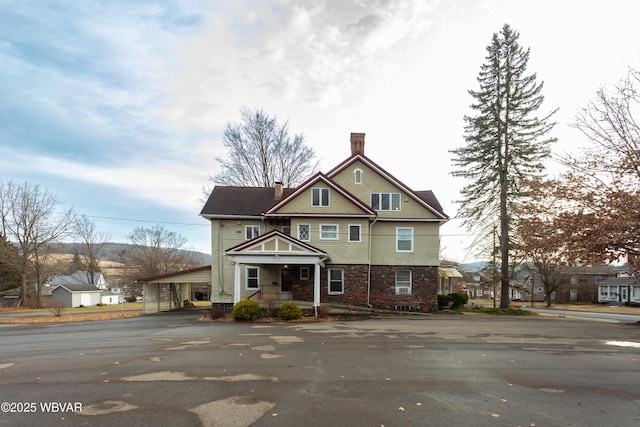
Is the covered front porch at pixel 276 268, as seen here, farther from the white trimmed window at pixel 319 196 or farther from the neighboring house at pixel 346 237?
the white trimmed window at pixel 319 196

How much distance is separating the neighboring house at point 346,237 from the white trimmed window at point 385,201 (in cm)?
7

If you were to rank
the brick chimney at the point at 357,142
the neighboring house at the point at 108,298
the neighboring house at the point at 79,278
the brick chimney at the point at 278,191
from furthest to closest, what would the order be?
the neighboring house at the point at 108,298
the neighboring house at the point at 79,278
the brick chimney at the point at 278,191
the brick chimney at the point at 357,142

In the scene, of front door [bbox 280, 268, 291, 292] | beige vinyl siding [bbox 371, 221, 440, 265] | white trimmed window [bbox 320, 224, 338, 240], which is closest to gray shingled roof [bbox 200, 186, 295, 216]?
front door [bbox 280, 268, 291, 292]

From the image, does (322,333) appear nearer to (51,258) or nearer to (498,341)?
(498,341)

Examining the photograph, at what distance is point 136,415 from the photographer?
548 centimetres

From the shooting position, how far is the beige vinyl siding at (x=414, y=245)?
24188mm

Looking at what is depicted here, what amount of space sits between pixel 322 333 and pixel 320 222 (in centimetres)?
1039

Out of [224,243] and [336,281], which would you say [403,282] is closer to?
[336,281]

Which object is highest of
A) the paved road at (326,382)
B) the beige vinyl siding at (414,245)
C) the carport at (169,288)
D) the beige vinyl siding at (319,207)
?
the beige vinyl siding at (319,207)

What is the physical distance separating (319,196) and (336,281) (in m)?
5.58

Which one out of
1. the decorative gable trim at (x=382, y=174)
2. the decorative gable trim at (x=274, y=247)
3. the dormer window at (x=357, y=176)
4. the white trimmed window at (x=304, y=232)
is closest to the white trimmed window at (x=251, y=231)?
the white trimmed window at (x=304, y=232)

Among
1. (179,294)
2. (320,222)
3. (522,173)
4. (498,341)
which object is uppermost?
(522,173)

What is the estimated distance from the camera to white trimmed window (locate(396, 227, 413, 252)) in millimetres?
24359

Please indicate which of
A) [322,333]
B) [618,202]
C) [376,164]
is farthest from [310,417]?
[376,164]
